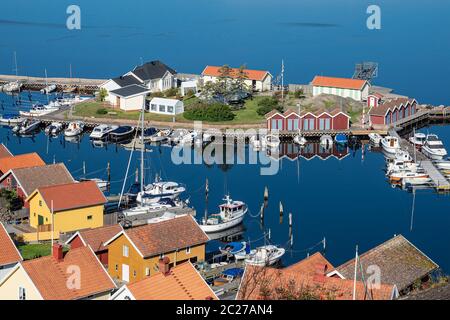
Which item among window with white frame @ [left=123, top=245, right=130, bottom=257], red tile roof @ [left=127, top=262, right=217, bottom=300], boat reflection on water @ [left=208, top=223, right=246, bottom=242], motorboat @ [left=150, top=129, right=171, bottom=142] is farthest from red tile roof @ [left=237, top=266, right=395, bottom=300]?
motorboat @ [left=150, top=129, right=171, bottom=142]

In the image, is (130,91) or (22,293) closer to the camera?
(22,293)

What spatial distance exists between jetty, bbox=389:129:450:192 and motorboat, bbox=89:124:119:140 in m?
18.3

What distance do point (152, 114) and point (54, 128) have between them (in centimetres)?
674

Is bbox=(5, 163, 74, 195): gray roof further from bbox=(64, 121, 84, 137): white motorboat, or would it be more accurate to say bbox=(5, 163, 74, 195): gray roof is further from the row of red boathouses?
the row of red boathouses

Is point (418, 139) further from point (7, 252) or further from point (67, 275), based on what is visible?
point (67, 275)

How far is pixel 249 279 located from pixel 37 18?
10713cm

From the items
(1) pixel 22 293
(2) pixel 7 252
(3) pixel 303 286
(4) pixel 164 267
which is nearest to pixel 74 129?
(2) pixel 7 252

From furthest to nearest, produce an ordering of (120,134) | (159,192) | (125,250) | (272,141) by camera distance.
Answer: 1. (120,134)
2. (272,141)
3. (159,192)
4. (125,250)

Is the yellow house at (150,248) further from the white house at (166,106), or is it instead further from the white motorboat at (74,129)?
the white house at (166,106)

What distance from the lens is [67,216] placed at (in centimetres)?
3606

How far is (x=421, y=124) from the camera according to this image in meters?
63.4

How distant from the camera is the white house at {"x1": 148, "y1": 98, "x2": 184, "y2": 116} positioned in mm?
62031

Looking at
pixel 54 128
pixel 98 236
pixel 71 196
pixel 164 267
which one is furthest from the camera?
pixel 54 128

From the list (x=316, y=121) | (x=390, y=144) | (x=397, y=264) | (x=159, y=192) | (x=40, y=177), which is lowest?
(x=159, y=192)
